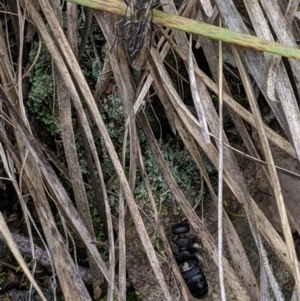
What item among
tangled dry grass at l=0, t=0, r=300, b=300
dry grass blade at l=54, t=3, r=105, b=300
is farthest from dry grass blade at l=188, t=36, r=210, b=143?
dry grass blade at l=54, t=3, r=105, b=300

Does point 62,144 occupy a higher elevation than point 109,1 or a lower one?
lower

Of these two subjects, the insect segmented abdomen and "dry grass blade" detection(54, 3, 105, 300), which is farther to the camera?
"dry grass blade" detection(54, 3, 105, 300)

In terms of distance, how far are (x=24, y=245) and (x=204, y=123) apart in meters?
0.82

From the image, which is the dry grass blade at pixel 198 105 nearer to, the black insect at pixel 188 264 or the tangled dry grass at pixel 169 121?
the tangled dry grass at pixel 169 121

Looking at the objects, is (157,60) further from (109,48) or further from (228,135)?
(228,135)

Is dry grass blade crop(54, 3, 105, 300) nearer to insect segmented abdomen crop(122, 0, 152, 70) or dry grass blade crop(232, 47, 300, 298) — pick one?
insect segmented abdomen crop(122, 0, 152, 70)

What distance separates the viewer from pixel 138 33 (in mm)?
2072

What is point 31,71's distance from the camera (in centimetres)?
227

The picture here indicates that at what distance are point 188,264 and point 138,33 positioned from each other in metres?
0.87

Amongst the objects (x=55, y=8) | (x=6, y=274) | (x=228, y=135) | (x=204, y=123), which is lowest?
(x=6, y=274)

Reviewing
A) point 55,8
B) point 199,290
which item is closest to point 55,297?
point 199,290

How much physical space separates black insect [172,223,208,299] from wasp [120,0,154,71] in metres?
0.63

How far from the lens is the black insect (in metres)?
2.15

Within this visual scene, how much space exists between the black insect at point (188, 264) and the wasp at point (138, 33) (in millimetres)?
634
